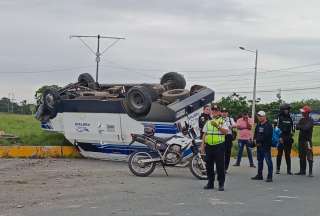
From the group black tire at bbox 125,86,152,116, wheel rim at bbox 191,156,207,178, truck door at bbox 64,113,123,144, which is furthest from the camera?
truck door at bbox 64,113,123,144

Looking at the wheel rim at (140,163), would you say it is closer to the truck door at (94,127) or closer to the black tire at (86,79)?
the truck door at (94,127)

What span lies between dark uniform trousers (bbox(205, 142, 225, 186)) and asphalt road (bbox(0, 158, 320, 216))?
0.33 m

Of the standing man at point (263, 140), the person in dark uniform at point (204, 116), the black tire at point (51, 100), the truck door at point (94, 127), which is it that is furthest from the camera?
the black tire at point (51, 100)

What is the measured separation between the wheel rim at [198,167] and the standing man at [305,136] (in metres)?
3.02

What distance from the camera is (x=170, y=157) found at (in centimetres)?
1330

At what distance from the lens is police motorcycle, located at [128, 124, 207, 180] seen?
511 inches

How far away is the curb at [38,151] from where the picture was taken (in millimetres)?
17266

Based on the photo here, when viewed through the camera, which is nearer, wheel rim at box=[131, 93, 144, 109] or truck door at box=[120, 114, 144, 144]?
wheel rim at box=[131, 93, 144, 109]

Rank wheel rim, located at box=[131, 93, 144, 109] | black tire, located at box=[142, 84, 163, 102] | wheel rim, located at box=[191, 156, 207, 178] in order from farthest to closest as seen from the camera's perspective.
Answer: black tire, located at box=[142, 84, 163, 102], wheel rim, located at box=[131, 93, 144, 109], wheel rim, located at box=[191, 156, 207, 178]

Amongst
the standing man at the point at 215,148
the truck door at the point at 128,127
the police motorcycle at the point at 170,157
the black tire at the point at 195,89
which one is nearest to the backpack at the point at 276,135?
the police motorcycle at the point at 170,157

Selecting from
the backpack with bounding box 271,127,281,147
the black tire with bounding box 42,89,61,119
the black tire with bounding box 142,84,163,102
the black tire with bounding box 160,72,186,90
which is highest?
the black tire with bounding box 160,72,186,90

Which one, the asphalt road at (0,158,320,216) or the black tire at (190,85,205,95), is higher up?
the black tire at (190,85,205,95)

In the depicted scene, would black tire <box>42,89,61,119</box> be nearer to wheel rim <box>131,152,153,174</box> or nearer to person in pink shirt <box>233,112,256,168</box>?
wheel rim <box>131,152,153,174</box>

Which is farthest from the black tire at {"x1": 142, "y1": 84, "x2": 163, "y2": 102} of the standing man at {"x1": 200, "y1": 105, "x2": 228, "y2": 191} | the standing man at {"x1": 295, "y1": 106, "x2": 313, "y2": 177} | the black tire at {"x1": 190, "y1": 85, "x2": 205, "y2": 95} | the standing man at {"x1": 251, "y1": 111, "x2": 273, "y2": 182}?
the standing man at {"x1": 200, "y1": 105, "x2": 228, "y2": 191}
